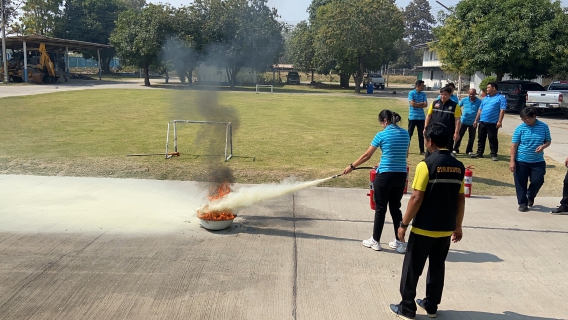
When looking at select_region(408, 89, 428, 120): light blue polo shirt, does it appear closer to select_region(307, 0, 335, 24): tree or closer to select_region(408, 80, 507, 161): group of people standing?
select_region(408, 80, 507, 161): group of people standing

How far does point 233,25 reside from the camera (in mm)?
9328

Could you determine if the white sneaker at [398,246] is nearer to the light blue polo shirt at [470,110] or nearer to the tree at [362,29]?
the light blue polo shirt at [470,110]

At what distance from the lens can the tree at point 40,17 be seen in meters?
58.8

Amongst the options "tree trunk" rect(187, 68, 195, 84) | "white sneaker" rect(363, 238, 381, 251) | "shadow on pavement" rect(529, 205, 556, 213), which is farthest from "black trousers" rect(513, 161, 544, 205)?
"tree trunk" rect(187, 68, 195, 84)

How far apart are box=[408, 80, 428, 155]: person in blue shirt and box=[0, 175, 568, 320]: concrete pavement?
331 centimetres

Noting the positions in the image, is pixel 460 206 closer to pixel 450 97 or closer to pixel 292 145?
pixel 450 97

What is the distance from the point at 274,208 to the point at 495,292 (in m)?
3.45

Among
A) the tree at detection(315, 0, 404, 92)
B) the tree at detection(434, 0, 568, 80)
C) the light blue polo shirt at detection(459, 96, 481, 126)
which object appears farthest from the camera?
the tree at detection(315, 0, 404, 92)

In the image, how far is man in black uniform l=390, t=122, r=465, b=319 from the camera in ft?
11.6

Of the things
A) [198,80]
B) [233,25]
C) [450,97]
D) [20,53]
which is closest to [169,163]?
[198,80]

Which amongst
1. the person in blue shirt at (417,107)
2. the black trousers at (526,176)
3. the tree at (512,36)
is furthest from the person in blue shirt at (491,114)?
the tree at (512,36)

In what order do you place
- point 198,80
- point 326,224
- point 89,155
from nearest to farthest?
point 326,224
point 198,80
point 89,155

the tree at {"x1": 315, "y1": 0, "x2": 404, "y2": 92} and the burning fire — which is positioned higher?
the tree at {"x1": 315, "y1": 0, "x2": 404, "y2": 92}

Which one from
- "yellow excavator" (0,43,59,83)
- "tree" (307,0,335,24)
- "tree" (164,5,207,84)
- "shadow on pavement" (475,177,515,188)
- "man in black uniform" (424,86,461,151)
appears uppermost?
"tree" (307,0,335,24)
